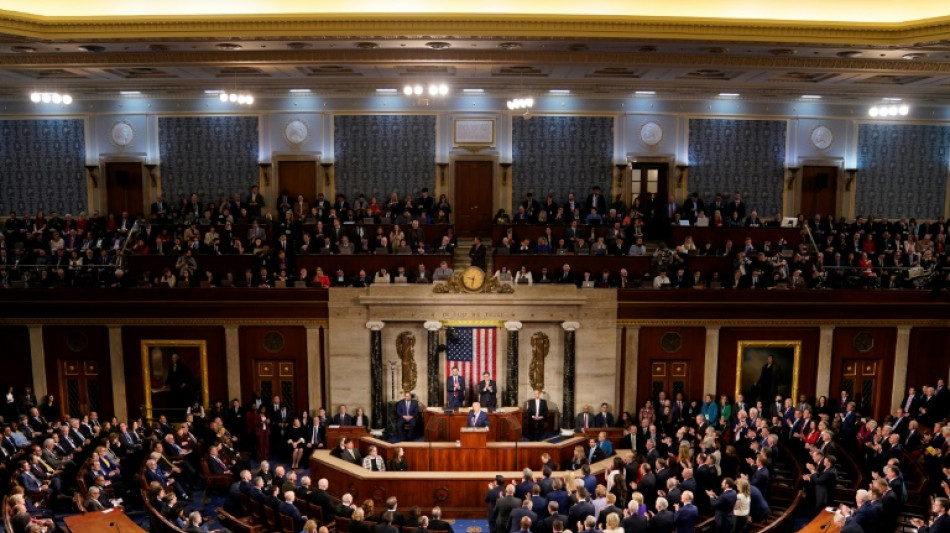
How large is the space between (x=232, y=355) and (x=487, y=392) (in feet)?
19.7

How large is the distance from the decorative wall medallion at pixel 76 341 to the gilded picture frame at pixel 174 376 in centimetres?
139

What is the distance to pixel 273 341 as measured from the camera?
18.4 m

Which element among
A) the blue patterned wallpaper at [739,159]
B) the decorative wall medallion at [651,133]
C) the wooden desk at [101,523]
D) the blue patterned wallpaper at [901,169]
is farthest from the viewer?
the blue patterned wallpaper at [901,169]

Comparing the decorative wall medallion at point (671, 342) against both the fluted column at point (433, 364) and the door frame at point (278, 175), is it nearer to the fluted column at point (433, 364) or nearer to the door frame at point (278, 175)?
the fluted column at point (433, 364)

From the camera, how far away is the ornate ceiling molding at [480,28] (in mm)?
14023

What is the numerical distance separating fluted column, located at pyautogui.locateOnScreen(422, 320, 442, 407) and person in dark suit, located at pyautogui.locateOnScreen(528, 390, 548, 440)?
A: 214cm

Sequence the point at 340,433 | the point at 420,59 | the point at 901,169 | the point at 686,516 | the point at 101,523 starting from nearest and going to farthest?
the point at 101,523 → the point at 686,516 → the point at 420,59 → the point at 340,433 → the point at 901,169

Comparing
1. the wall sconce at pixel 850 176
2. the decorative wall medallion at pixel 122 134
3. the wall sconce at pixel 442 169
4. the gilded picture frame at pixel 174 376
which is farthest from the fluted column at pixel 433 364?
the wall sconce at pixel 850 176

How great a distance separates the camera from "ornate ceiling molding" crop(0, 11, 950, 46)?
46.0 ft

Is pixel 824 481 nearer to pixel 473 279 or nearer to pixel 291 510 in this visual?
pixel 473 279

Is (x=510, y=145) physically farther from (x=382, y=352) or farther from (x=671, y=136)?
(x=382, y=352)

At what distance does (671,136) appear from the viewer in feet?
72.9

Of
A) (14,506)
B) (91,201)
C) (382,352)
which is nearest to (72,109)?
(91,201)

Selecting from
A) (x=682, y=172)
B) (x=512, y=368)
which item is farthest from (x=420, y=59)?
(x=682, y=172)
